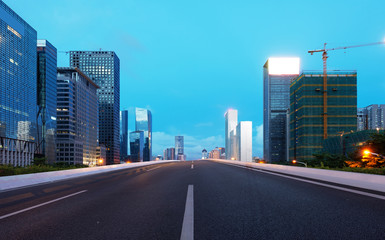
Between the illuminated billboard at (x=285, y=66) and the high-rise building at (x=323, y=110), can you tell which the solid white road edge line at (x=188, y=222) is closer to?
the high-rise building at (x=323, y=110)

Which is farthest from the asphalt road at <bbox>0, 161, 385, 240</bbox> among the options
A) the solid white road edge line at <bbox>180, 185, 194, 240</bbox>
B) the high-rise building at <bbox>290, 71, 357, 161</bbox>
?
the high-rise building at <bbox>290, 71, 357, 161</bbox>

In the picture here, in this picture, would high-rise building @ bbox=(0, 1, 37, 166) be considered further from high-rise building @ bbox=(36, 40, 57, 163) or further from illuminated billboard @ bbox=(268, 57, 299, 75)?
illuminated billboard @ bbox=(268, 57, 299, 75)

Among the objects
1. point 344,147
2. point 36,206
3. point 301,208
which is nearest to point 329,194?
point 301,208

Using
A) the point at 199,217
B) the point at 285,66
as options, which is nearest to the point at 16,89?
the point at 199,217

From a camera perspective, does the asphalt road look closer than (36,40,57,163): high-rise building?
Yes

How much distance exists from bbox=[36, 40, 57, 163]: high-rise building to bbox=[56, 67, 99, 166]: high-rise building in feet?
25.6

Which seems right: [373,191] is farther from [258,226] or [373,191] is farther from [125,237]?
[125,237]

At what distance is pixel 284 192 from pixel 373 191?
2.65m

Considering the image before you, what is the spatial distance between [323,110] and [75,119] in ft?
480

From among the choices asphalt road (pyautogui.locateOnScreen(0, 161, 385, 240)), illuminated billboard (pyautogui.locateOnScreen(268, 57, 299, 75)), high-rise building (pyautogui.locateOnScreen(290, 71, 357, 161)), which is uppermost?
illuminated billboard (pyautogui.locateOnScreen(268, 57, 299, 75))

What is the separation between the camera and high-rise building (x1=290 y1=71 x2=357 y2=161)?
354 ft

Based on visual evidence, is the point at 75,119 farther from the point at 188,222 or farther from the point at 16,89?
the point at 188,222

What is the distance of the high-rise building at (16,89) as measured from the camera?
105 m

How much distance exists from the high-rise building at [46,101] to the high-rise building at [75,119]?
7816 millimetres
